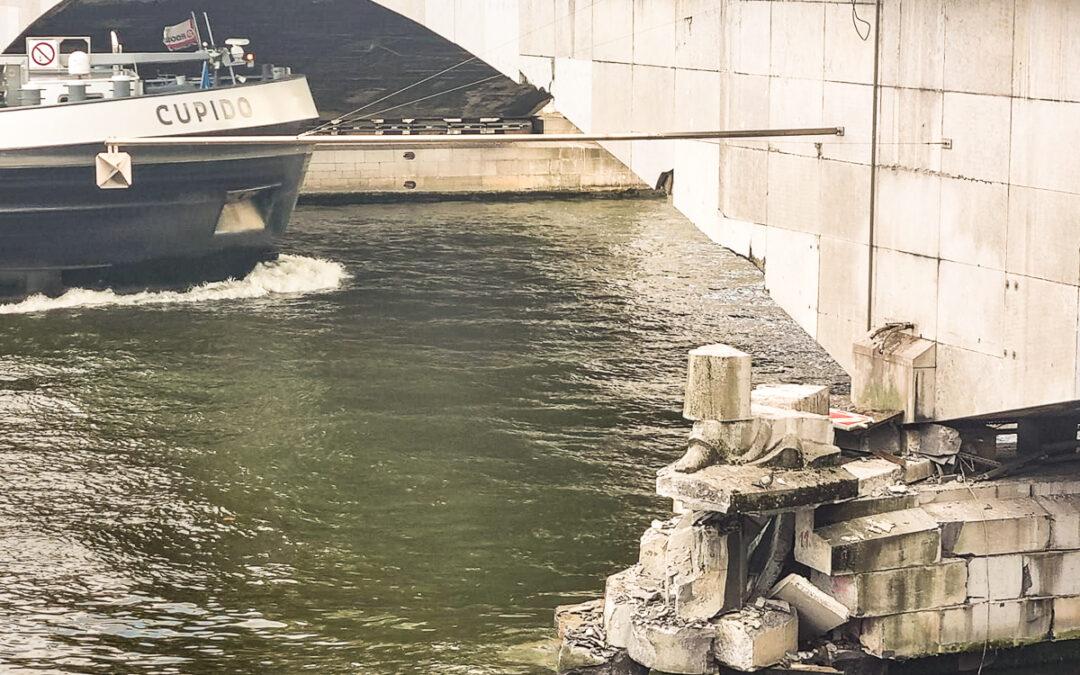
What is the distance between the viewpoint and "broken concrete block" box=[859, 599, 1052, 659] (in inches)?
553

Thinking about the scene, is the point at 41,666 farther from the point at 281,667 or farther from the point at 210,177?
the point at 210,177

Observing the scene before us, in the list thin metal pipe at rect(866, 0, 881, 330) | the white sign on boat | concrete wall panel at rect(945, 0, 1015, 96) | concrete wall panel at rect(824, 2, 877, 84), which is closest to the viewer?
concrete wall panel at rect(945, 0, 1015, 96)

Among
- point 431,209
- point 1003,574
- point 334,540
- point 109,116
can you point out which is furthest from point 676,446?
point 431,209

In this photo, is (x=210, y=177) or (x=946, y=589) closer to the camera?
(x=946, y=589)

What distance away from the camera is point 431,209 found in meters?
42.2

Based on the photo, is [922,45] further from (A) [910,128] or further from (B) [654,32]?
(B) [654,32]

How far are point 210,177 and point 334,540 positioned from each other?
50.3ft

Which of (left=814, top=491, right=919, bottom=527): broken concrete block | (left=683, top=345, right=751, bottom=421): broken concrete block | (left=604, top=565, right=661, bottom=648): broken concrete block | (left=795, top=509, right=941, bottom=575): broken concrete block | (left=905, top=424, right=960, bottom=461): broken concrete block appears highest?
(left=683, top=345, right=751, bottom=421): broken concrete block

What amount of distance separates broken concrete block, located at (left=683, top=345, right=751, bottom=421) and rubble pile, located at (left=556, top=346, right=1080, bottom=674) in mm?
11

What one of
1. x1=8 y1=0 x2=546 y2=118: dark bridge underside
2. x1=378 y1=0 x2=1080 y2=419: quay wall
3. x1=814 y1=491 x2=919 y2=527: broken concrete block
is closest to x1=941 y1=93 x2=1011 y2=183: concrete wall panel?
x1=378 y1=0 x2=1080 y2=419: quay wall

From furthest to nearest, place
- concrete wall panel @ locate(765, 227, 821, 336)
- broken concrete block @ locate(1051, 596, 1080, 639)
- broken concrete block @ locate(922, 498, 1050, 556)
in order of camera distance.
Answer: concrete wall panel @ locate(765, 227, 821, 336) < broken concrete block @ locate(1051, 596, 1080, 639) < broken concrete block @ locate(922, 498, 1050, 556)

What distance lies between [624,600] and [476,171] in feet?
100

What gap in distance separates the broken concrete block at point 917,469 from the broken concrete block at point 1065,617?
4.70 feet

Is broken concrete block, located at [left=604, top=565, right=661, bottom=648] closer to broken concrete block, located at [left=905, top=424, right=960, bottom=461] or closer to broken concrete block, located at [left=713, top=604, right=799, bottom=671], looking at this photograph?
broken concrete block, located at [left=713, top=604, right=799, bottom=671]
